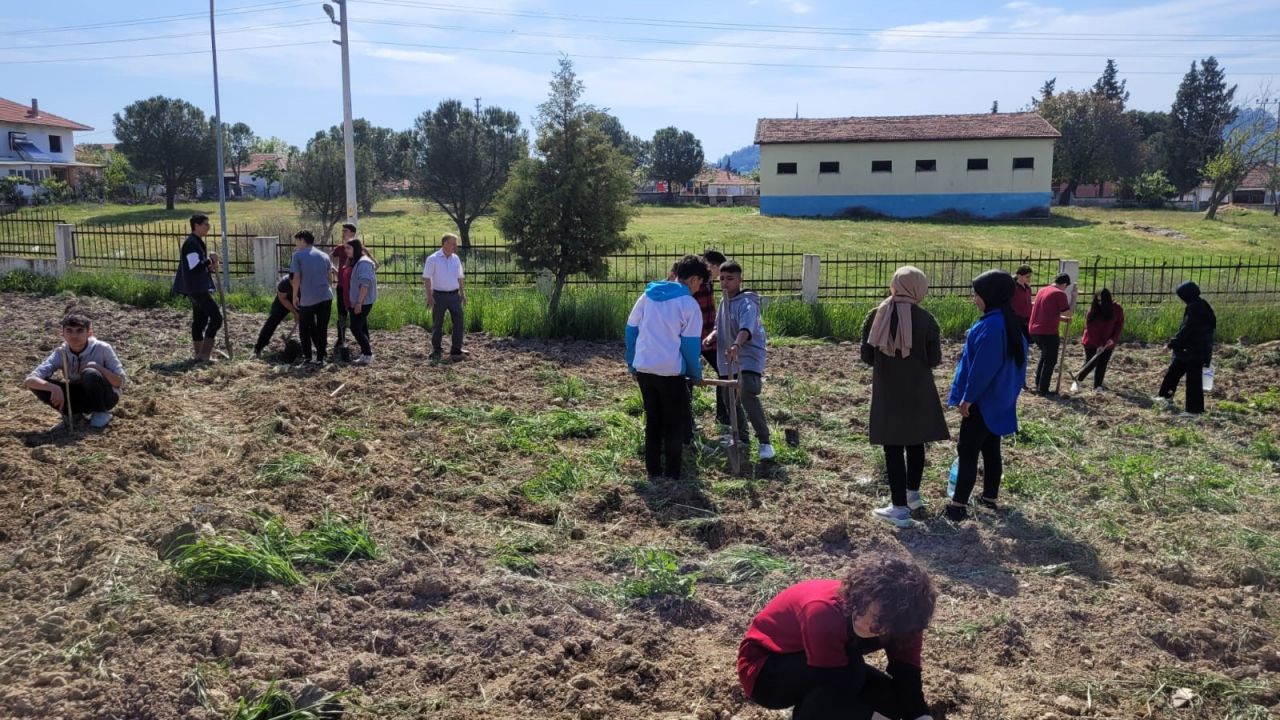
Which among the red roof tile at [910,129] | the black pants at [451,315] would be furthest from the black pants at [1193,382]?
the red roof tile at [910,129]

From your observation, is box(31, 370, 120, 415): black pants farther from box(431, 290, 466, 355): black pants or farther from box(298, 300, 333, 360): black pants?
box(431, 290, 466, 355): black pants

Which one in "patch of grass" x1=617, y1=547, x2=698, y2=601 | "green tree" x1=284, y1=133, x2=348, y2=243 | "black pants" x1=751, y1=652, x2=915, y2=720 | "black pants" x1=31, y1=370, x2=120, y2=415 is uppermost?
"green tree" x1=284, y1=133, x2=348, y2=243

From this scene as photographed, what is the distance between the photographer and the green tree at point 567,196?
14008mm

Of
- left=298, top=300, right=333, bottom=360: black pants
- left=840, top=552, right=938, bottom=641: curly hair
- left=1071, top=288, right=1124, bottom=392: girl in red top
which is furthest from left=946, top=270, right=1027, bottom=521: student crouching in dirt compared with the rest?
left=298, top=300, right=333, bottom=360: black pants

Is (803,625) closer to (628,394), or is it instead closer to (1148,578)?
(1148,578)

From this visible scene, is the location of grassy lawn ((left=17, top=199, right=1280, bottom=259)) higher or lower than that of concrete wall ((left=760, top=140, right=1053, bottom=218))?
lower

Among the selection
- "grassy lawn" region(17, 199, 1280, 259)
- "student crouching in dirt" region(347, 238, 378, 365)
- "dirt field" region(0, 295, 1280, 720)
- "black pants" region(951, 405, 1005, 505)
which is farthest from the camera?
"grassy lawn" region(17, 199, 1280, 259)

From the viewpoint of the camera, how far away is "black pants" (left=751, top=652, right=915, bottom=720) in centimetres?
320

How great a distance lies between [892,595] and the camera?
2947mm

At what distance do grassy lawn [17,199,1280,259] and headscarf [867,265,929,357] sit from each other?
18.7 meters

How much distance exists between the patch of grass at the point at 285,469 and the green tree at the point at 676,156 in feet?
249

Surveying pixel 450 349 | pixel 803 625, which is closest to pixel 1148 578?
pixel 803 625

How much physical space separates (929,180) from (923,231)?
32.4 feet

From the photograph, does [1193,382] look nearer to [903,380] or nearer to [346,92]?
[903,380]
